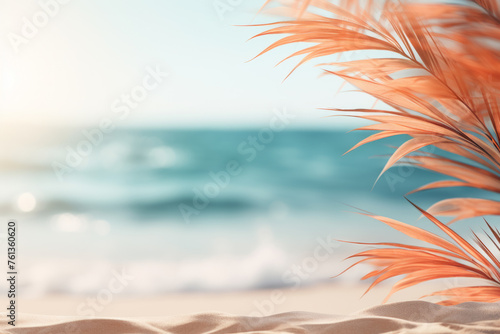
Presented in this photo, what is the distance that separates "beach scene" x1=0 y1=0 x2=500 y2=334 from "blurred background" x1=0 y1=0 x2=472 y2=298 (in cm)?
2

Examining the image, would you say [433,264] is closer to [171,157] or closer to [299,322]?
[299,322]

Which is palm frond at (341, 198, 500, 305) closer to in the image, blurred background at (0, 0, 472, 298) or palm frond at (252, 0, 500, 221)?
palm frond at (252, 0, 500, 221)

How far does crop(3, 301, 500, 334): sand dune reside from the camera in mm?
954

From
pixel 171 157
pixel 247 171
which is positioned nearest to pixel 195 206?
pixel 247 171

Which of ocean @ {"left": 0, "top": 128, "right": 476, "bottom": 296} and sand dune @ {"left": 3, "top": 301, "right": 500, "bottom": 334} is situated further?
ocean @ {"left": 0, "top": 128, "right": 476, "bottom": 296}

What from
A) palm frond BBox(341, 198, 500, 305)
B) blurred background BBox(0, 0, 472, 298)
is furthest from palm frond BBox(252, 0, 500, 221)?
blurred background BBox(0, 0, 472, 298)

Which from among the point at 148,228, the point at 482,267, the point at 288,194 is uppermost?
A: the point at 288,194

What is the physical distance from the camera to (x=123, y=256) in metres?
2.35

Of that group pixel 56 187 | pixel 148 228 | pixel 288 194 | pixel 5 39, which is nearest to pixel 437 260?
pixel 148 228

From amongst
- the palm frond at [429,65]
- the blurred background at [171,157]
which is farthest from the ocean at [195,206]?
the palm frond at [429,65]

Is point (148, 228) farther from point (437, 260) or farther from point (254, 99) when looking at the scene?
point (254, 99)

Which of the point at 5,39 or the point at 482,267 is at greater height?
the point at 5,39

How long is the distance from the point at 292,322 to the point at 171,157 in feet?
15.8

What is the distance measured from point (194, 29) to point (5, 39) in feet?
7.86
